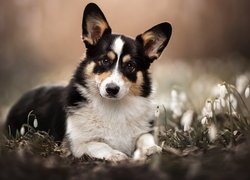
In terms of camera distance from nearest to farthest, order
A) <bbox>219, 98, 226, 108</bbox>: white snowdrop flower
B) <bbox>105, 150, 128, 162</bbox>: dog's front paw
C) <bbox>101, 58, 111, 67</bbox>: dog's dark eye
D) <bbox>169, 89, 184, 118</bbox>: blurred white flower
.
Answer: <bbox>105, 150, 128, 162</bbox>: dog's front paw, <bbox>219, 98, 226, 108</bbox>: white snowdrop flower, <bbox>101, 58, 111, 67</bbox>: dog's dark eye, <bbox>169, 89, 184, 118</bbox>: blurred white flower

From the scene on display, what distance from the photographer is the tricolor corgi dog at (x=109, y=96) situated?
615cm

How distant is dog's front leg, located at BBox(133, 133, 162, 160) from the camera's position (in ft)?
19.0

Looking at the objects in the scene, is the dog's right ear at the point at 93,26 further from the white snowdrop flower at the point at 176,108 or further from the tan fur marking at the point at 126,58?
the white snowdrop flower at the point at 176,108

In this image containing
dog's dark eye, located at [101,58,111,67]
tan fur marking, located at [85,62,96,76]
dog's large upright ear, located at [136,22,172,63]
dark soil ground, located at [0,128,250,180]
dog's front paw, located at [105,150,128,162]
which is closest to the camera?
dark soil ground, located at [0,128,250,180]

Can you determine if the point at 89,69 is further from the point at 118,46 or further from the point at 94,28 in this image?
the point at 94,28

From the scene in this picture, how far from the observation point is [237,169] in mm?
4152

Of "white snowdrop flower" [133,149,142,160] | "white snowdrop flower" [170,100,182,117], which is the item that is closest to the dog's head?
"white snowdrop flower" [170,100,182,117]

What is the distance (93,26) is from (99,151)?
1.43 meters

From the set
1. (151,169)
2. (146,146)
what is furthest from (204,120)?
(151,169)

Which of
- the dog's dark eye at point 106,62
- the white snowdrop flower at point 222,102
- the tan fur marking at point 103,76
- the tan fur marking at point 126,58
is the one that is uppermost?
the tan fur marking at point 126,58

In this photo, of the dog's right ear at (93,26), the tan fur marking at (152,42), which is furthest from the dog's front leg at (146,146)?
the dog's right ear at (93,26)

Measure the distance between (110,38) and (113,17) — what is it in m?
12.7

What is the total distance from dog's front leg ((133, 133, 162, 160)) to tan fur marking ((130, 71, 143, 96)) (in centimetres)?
46

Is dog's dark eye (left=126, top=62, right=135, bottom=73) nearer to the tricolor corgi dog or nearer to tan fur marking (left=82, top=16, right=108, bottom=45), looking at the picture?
the tricolor corgi dog
